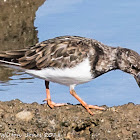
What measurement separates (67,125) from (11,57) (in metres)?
2.68

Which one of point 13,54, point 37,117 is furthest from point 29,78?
point 37,117

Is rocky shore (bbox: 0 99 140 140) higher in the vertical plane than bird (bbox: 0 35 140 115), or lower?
lower

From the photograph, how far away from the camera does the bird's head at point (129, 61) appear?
14.7 meters

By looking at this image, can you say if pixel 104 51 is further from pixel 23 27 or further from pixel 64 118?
pixel 23 27

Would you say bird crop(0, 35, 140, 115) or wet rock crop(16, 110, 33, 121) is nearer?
A: wet rock crop(16, 110, 33, 121)

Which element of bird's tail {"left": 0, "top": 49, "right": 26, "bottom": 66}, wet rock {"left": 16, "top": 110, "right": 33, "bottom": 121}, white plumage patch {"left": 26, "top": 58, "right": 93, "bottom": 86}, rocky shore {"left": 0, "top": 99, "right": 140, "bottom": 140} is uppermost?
bird's tail {"left": 0, "top": 49, "right": 26, "bottom": 66}

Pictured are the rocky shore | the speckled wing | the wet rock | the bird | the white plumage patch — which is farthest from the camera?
the speckled wing

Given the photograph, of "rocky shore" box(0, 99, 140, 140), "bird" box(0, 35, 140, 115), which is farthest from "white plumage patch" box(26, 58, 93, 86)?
"rocky shore" box(0, 99, 140, 140)

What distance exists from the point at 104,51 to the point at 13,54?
241cm

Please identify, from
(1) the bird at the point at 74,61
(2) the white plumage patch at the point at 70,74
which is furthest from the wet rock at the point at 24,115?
(2) the white plumage patch at the point at 70,74

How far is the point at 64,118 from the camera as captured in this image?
14016 mm

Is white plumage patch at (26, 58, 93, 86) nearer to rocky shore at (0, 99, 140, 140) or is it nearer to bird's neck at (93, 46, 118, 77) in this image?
bird's neck at (93, 46, 118, 77)

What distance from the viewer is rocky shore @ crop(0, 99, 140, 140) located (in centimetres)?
1388

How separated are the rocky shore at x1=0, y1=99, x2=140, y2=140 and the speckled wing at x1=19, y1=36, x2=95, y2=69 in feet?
4.25
